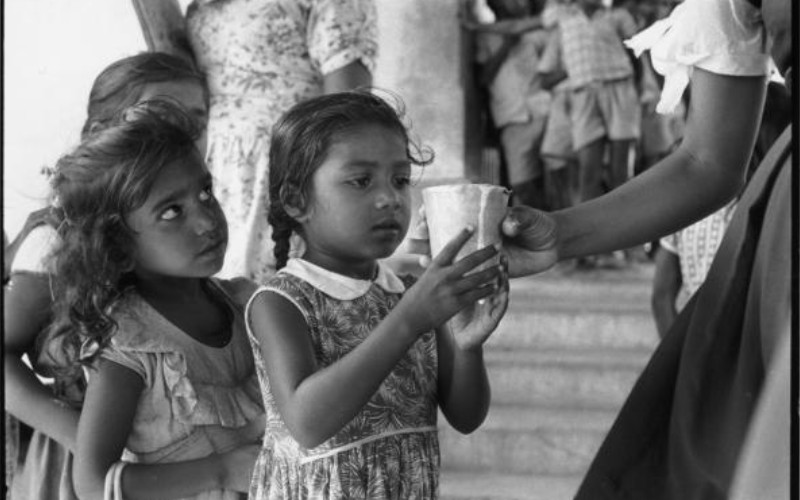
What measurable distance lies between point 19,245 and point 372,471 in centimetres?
89

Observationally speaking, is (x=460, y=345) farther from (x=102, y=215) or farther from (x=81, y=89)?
(x=81, y=89)

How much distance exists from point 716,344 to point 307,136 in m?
0.67

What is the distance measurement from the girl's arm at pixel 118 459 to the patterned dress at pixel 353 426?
129 mm

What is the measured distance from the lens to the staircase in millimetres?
4340

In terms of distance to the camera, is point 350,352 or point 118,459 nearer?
point 350,352

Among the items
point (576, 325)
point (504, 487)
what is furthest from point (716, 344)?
point (576, 325)

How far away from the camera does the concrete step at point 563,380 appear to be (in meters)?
4.85

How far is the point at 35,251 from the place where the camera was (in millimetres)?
2318

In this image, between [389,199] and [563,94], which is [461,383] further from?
[563,94]

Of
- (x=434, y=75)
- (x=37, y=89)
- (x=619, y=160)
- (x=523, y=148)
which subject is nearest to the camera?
(x=37, y=89)

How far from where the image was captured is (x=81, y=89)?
2773mm

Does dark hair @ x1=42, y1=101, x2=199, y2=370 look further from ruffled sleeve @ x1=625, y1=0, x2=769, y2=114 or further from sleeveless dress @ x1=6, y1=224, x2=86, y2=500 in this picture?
ruffled sleeve @ x1=625, y1=0, x2=769, y2=114

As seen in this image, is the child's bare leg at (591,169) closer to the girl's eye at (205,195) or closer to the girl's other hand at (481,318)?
the girl's eye at (205,195)

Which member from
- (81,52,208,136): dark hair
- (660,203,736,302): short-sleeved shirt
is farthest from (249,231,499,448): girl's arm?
(660,203,736,302): short-sleeved shirt
